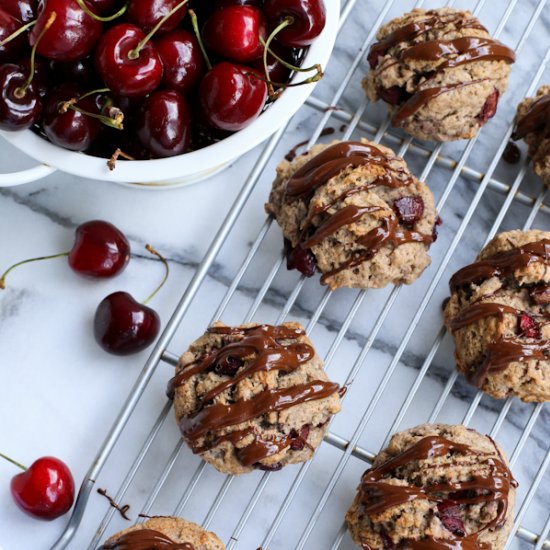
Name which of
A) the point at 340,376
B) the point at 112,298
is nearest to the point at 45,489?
the point at 112,298

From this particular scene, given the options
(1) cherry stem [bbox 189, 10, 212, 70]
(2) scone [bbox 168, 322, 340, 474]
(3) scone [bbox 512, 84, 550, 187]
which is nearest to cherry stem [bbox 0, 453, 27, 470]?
(2) scone [bbox 168, 322, 340, 474]

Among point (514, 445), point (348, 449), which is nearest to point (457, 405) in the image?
point (514, 445)

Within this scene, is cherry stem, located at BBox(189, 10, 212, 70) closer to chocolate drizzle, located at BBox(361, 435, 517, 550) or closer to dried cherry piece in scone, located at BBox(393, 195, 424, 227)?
dried cherry piece in scone, located at BBox(393, 195, 424, 227)

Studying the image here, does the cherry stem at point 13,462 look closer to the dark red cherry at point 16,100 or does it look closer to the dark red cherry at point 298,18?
the dark red cherry at point 16,100

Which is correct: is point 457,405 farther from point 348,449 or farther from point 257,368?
point 257,368

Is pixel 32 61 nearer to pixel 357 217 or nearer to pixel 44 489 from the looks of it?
pixel 357 217

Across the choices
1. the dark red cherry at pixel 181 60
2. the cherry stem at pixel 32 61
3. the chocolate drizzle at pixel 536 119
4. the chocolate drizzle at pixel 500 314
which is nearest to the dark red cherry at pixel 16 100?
the cherry stem at pixel 32 61

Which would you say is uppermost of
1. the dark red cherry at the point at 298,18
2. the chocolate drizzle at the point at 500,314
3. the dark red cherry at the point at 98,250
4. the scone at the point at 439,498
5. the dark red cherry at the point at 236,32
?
the dark red cherry at the point at 298,18
